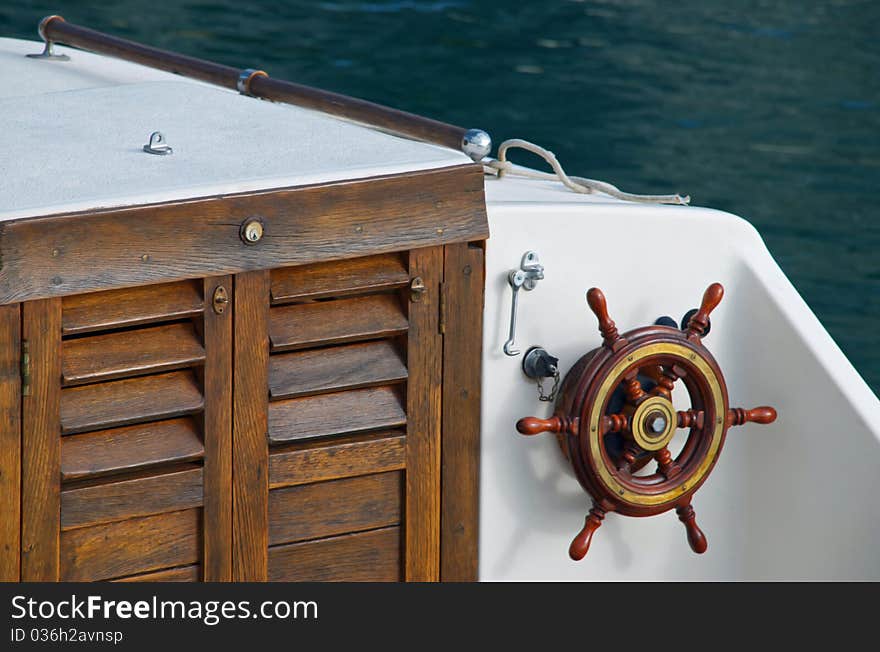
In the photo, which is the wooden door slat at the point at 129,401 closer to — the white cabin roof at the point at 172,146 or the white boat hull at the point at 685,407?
the white cabin roof at the point at 172,146

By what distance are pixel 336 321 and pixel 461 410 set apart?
26 centimetres

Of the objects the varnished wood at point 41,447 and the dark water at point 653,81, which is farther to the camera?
the dark water at point 653,81

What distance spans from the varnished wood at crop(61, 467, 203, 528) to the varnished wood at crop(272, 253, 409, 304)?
0.28m

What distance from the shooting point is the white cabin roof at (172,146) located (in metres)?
1.87

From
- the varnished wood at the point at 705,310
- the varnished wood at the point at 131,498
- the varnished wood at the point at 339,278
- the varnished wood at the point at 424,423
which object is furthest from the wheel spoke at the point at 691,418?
the varnished wood at the point at 131,498

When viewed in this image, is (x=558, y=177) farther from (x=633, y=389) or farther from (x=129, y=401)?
(x=129, y=401)

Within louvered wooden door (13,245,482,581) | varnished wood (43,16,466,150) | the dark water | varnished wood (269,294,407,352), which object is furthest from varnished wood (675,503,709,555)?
the dark water

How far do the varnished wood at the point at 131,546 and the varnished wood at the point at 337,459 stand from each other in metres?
0.14

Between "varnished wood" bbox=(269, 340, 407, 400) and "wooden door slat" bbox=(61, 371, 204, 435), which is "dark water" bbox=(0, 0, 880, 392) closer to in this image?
"varnished wood" bbox=(269, 340, 407, 400)

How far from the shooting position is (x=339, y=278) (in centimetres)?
207

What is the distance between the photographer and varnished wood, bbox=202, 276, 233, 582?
196cm

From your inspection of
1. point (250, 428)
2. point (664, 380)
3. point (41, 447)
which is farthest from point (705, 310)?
point (41, 447)

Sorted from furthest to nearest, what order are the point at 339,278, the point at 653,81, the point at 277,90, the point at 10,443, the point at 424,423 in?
the point at 653,81 < the point at 277,90 < the point at 424,423 < the point at 339,278 < the point at 10,443
